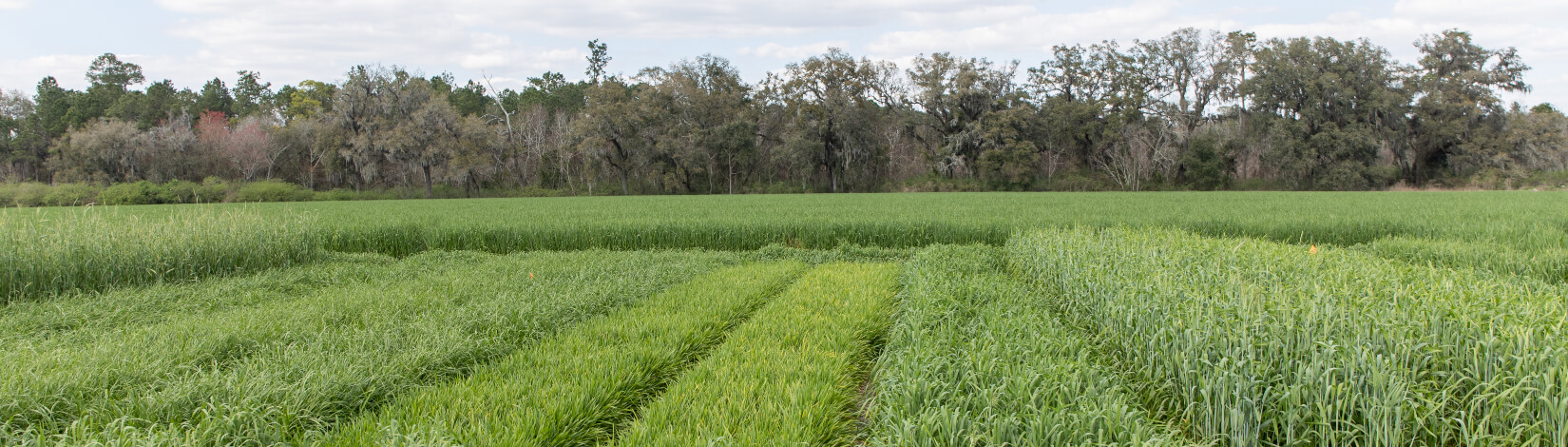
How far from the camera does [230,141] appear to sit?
151 feet

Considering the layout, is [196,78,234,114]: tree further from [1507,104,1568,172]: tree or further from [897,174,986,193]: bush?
[1507,104,1568,172]: tree

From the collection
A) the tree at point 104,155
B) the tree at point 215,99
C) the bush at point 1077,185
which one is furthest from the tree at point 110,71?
the bush at point 1077,185

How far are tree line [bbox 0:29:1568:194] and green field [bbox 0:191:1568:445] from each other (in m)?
34.6

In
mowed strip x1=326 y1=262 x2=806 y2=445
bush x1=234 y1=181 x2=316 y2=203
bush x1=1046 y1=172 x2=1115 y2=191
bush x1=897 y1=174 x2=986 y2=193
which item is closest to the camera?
mowed strip x1=326 y1=262 x2=806 y2=445

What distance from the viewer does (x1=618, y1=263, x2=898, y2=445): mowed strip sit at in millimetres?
3451

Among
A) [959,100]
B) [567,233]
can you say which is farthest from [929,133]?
[567,233]

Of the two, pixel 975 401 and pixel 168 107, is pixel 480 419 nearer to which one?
pixel 975 401

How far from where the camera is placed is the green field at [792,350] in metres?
2.86

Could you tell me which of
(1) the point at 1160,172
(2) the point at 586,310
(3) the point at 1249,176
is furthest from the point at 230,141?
(3) the point at 1249,176

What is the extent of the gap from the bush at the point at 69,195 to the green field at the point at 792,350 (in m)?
36.6

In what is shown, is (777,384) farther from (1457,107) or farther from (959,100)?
(1457,107)

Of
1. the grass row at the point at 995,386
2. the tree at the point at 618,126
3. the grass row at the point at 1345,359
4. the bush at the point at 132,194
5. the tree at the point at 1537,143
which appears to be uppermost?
the tree at the point at 618,126

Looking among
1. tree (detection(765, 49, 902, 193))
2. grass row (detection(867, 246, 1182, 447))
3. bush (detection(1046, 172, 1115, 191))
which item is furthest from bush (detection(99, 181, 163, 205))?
bush (detection(1046, 172, 1115, 191))

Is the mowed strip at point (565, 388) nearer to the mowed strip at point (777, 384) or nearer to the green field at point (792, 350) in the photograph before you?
the green field at point (792, 350)
